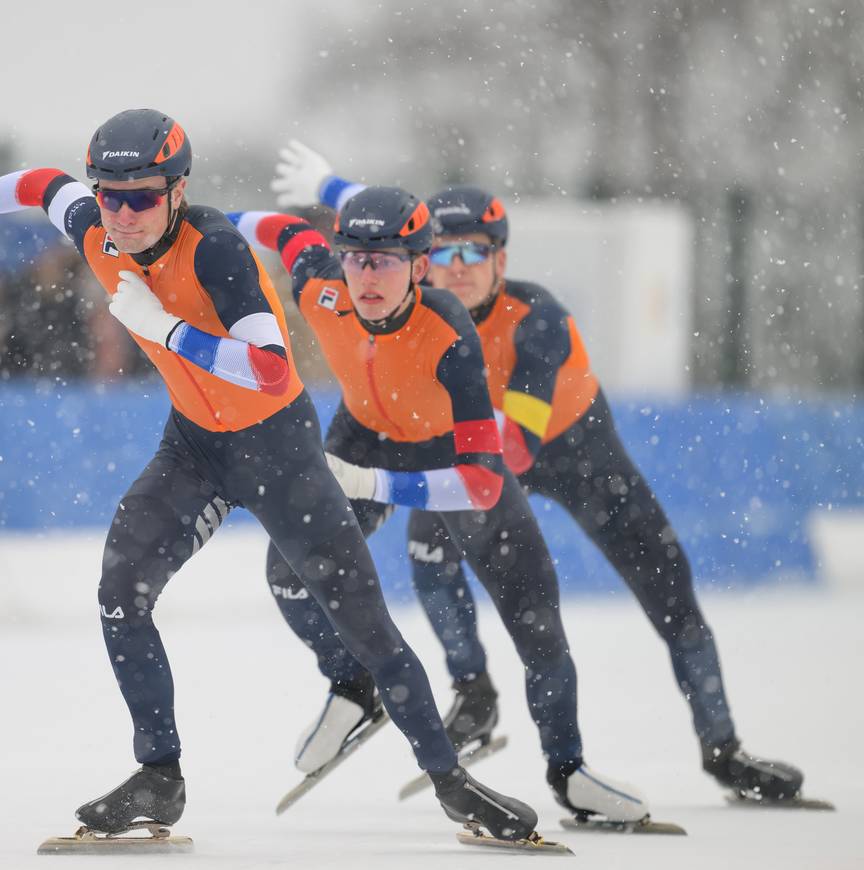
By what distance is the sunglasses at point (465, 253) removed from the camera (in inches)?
235

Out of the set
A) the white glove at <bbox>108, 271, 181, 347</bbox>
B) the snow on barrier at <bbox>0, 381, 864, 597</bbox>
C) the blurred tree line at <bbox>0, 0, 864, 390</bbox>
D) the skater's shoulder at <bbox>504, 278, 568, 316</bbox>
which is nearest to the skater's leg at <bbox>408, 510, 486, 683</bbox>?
the skater's shoulder at <bbox>504, 278, 568, 316</bbox>

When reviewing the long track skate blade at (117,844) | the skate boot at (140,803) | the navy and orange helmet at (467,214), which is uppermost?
the navy and orange helmet at (467,214)

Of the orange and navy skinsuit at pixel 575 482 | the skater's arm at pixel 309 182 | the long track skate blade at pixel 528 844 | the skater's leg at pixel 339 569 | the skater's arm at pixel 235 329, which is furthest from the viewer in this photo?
the skater's arm at pixel 309 182

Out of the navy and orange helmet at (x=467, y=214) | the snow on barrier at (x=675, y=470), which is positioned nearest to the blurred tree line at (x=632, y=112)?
the snow on barrier at (x=675, y=470)

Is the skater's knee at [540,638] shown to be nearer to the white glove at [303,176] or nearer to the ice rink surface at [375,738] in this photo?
the ice rink surface at [375,738]

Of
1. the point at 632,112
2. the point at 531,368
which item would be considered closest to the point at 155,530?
the point at 531,368

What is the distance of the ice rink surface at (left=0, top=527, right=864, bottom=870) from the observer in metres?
4.93

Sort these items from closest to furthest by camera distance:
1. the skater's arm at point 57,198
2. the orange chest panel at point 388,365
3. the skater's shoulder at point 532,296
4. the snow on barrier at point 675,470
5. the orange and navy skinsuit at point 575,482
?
the skater's arm at point 57,198 → the orange chest panel at point 388,365 → the orange and navy skinsuit at point 575,482 → the skater's shoulder at point 532,296 → the snow on barrier at point 675,470

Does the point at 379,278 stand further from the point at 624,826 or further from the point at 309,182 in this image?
the point at 624,826

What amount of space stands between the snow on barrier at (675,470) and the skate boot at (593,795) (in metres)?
5.19

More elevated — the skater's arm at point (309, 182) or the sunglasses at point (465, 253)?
the skater's arm at point (309, 182)

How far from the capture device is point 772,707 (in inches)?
310

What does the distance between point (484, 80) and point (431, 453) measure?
1878 centimetres

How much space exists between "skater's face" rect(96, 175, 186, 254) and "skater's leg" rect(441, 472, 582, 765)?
1.45m
